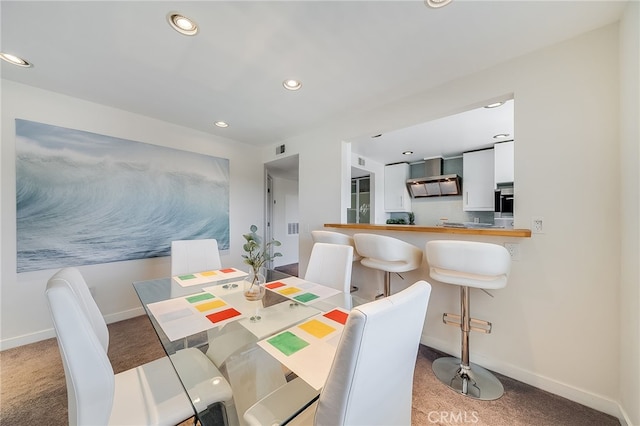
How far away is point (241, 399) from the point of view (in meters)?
0.98

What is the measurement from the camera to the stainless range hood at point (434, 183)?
4457 millimetres

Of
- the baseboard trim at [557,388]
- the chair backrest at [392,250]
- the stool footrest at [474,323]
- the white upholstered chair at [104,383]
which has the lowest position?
the baseboard trim at [557,388]

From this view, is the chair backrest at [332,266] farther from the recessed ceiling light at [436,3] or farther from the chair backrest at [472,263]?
the recessed ceiling light at [436,3]

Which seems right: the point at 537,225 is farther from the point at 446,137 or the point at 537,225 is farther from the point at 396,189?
the point at 396,189

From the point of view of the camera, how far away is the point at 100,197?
249 cm

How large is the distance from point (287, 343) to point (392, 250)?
124 centimetres

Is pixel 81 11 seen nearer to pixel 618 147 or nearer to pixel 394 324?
pixel 394 324

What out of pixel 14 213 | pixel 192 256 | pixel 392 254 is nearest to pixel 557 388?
pixel 392 254

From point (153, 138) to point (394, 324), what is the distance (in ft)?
11.4

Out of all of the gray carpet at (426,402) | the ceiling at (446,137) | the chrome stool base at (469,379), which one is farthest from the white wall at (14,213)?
the chrome stool base at (469,379)

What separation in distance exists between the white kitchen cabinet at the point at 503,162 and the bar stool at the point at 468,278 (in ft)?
9.53

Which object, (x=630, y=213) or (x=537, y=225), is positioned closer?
(x=630, y=213)

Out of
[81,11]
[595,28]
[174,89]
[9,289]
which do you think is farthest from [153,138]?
[595,28]

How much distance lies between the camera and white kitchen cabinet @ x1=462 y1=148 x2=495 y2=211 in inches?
158
